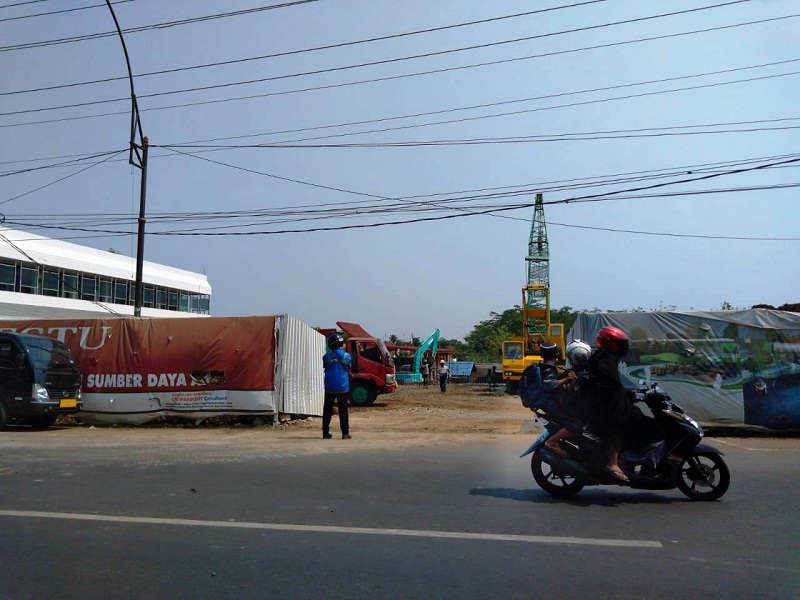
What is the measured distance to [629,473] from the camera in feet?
25.3

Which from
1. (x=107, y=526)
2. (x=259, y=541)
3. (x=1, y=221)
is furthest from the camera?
(x=1, y=221)

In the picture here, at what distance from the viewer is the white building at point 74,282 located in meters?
39.9

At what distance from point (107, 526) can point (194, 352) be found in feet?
32.5

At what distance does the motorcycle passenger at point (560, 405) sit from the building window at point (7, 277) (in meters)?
39.7

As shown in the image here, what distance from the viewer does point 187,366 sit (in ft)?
53.8

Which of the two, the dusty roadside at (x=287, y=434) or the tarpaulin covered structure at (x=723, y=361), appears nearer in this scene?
the dusty roadside at (x=287, y=434)

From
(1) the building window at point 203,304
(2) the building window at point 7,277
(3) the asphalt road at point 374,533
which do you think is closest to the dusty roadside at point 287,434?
(3) the asphalt road at point 374,533

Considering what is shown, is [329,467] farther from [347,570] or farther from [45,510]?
[347,570]

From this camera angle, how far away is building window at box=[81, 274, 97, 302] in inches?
1845

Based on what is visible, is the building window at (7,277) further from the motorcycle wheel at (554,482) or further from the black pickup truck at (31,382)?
the motorcycle wheel at (554,482)

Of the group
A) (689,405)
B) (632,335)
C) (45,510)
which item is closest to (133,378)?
(45,510)

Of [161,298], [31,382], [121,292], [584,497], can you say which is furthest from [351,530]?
[161,298]

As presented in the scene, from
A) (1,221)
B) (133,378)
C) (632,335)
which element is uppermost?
(1,221)

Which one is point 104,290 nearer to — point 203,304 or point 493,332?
point 203,304
